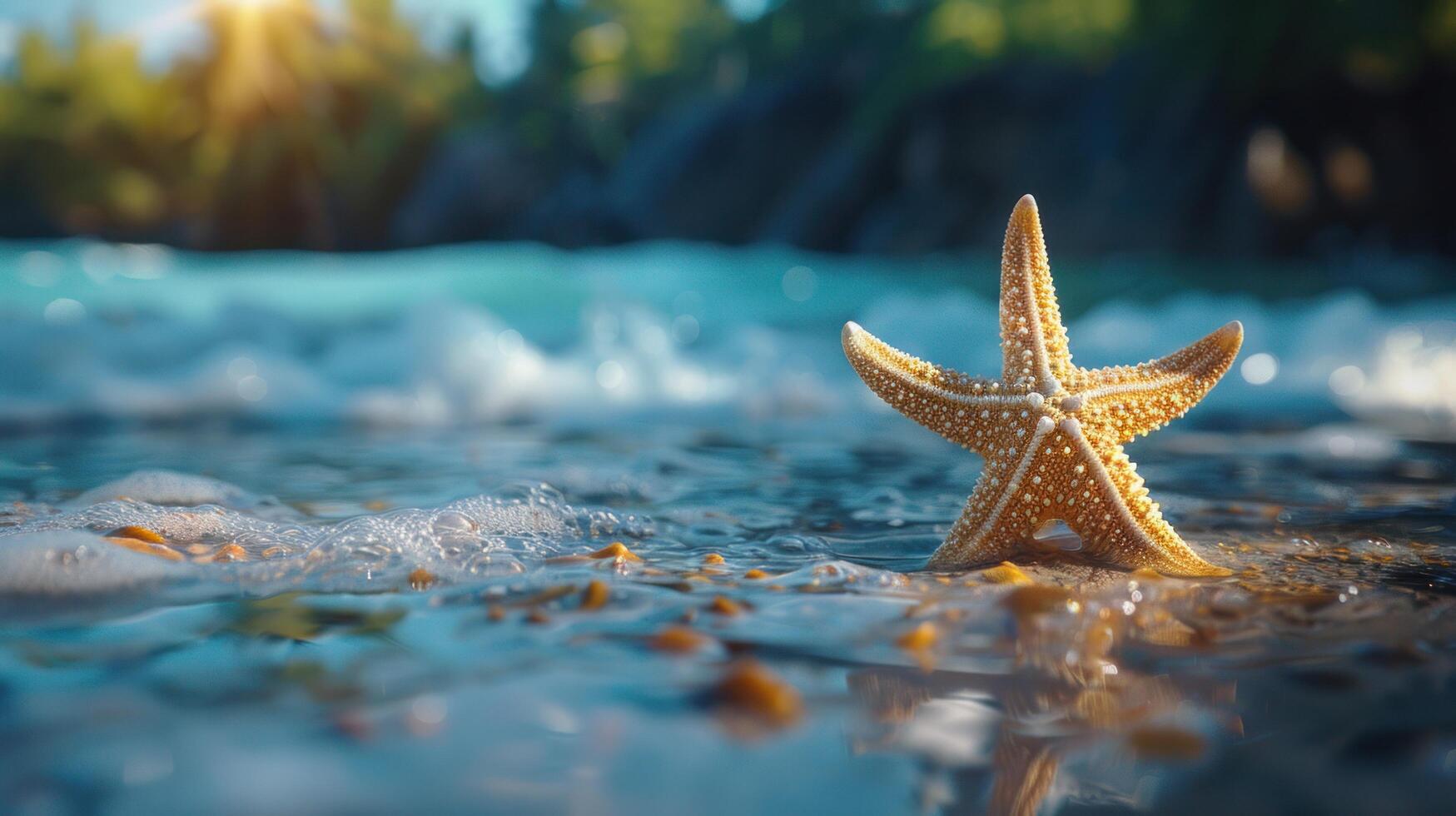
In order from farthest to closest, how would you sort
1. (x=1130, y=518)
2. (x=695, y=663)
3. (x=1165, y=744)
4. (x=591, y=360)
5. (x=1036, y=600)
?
(x=591, y=360) → (x=1130, y=518) → (x=1036, y=600) → (x=695, y=663) → (x=1165, y=744)

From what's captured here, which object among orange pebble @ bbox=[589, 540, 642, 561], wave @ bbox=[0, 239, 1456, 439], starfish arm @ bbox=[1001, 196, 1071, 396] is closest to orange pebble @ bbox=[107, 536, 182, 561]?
orange pebble @ bbox=[589, 540, 642, 561]

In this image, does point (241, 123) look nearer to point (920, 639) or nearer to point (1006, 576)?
point (1006, 576)

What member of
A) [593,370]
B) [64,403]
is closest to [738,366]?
[593,370]

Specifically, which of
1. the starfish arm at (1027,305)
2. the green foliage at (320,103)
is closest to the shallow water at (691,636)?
the starfish arm at (1027,305)

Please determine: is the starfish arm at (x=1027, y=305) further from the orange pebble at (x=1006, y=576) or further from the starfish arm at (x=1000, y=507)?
the orange pebble at (x=1006, y=576)

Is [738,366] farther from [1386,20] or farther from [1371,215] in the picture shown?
[1386,20]

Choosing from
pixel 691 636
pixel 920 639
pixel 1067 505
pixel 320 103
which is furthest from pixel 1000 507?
pixel 320 103

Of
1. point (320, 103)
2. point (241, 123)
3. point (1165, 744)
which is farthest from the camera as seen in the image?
point (320, 103)
